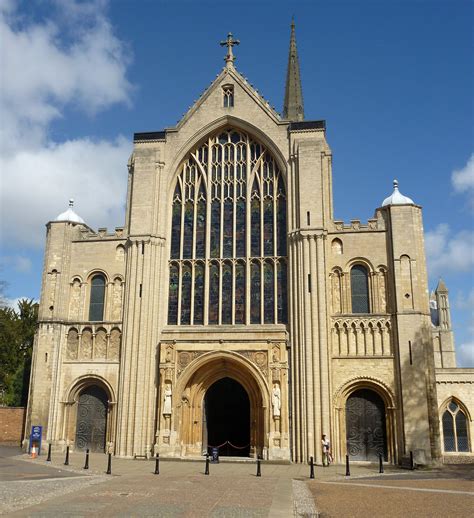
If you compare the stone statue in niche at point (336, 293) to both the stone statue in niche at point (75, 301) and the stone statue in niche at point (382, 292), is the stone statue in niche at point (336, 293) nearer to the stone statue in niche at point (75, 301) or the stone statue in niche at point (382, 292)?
the stone statue in niche at point (382, 292)

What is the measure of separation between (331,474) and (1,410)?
2011 centimetres

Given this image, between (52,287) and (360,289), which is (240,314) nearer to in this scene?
(360,289)

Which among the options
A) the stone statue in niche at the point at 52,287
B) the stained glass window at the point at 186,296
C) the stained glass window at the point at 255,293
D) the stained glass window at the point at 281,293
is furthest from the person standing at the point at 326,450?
the stone statue in niche at the point at 52,287

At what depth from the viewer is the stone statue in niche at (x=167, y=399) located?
1125 inches

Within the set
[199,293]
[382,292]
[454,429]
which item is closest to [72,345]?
[199,293]

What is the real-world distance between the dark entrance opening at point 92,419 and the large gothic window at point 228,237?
18.7 ft

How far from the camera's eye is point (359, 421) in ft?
93.2

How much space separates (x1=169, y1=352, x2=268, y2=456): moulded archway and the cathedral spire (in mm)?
26335

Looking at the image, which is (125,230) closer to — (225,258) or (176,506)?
(225,258)

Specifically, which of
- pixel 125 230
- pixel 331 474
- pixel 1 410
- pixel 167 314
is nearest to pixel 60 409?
pixel 1 410

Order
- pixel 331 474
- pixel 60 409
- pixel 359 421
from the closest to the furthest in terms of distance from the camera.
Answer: pixel 331 474
pixel 359 421
pixel 60 409

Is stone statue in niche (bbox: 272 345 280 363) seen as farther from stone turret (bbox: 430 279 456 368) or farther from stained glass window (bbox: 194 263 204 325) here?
stone turret (bbox: 430 279 456 368)

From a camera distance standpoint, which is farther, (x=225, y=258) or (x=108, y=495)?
(x=225, y=258)

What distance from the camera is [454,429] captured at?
3409 centimetres
